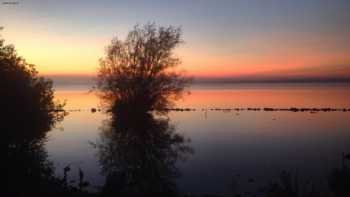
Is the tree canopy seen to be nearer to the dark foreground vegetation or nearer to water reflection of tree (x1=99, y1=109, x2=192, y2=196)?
the dark foreground vegetation

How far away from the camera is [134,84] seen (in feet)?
149

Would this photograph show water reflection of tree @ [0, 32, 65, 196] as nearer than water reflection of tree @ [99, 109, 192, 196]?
Yes

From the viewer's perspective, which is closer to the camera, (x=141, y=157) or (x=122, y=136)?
(x=141, y=157)

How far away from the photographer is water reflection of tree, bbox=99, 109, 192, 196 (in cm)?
1508

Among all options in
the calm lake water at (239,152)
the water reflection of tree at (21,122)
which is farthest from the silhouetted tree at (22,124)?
the calm lake water at (239,152)

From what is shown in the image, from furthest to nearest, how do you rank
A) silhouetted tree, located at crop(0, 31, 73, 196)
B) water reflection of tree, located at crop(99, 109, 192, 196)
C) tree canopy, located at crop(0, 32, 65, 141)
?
tree canopy, located at crop(0, 32, 65, 141)
water reflection of tree, located at crop(99, 109, 192, 196)
silhouetted tree, located at crop(0, 31, 73, 196)

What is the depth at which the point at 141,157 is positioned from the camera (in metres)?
24.3

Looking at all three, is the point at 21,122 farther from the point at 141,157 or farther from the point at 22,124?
the point at 141,157

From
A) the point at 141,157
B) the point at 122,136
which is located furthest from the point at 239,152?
the point at 122,136

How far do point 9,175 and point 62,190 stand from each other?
8.50 feet

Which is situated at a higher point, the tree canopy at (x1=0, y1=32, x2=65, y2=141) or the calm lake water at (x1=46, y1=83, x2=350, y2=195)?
the tree canopy at (x1=0, y1=32, x2=65, y2=141)


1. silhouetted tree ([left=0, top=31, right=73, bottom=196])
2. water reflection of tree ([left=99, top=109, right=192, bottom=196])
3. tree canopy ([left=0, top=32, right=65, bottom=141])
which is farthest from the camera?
tree canopy ([left=0, top=32, right=65, bottom=141])

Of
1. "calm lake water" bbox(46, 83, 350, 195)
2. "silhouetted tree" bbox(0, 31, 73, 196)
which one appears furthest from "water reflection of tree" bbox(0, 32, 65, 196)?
"calm lake water" bbox(46, 83, 350, 195)

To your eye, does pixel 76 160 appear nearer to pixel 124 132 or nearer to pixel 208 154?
pixel 208 154
